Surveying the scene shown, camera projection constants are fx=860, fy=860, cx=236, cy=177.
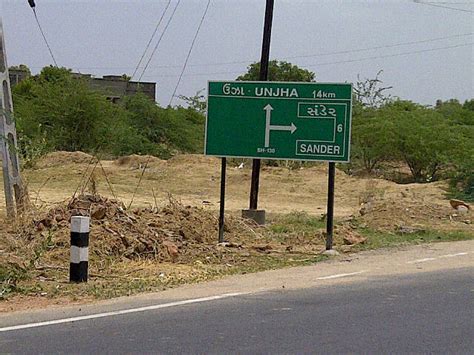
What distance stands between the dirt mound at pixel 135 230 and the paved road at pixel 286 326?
3099 mm

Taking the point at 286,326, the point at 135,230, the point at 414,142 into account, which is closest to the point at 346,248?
the point at 135,230

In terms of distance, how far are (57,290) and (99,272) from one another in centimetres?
144

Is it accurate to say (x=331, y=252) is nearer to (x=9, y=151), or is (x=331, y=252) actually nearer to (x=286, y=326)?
(x=9, y=151)

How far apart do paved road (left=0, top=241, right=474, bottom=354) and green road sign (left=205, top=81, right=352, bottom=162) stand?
12.9ft

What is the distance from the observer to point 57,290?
10.6 meters

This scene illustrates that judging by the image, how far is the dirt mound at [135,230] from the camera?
1329cm

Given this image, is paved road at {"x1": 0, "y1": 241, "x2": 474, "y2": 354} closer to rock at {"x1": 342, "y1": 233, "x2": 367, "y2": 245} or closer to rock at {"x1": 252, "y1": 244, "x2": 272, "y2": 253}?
rock at {"x1": 252, "y1": 244, "x2": 272, "y2": 253}

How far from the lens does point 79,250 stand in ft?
36.1

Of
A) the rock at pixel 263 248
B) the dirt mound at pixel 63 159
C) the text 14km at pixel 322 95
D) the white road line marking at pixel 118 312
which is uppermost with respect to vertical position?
the text 14km at pixel 322 95

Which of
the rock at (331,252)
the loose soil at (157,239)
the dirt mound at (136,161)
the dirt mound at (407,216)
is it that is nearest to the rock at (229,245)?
the loose soil at (157,239)

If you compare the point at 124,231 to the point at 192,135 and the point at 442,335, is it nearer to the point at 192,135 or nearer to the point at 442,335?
the point at 442,335

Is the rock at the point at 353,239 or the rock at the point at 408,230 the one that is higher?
the rock at the point at 408,230

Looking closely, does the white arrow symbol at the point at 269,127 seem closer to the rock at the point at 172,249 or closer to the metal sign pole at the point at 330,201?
the metal sign pole at the point at 330,201

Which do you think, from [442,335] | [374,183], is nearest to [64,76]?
[374,183]
